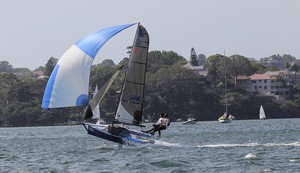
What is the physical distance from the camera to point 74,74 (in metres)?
42.2

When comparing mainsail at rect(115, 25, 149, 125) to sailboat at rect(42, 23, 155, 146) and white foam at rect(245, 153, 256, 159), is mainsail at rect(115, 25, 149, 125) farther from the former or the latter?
white foam at rect(245, 153, 256, 159)

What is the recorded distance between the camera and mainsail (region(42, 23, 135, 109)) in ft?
137

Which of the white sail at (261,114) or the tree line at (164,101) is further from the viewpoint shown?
the tree line at (164,101)

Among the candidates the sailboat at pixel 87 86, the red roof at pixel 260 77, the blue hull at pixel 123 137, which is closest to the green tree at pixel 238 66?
the red roof at pixel 260 77

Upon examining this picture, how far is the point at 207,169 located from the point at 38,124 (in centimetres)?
10447

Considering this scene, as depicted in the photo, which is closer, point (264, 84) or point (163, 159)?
point (163, 159)

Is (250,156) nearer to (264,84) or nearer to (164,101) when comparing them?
(164,101)

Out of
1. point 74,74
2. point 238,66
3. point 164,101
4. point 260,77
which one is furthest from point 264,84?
point 74,74

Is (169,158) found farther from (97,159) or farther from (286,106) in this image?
(286,106)

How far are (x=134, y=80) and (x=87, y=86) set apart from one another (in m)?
2.28

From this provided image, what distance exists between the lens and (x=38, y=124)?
13538cm

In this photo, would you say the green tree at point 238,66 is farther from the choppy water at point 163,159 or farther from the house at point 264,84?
the choppy water at point 163,159

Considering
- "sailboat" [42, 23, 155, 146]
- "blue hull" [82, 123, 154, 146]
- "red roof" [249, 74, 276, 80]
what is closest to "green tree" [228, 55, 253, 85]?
"red roof" [249, 74, 276, 80]

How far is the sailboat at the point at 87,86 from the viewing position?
4188 centimetres
